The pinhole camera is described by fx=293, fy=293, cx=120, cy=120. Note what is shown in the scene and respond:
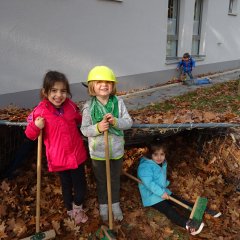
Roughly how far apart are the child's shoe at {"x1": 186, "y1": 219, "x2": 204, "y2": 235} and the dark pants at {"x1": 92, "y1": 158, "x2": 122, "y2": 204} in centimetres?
79

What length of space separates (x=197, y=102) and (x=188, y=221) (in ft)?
17.0

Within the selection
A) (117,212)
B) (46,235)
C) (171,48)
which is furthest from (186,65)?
(46,235)

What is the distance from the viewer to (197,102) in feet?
25.6

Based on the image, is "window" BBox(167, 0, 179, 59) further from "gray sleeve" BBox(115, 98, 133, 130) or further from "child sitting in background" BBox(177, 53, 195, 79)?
"gray sleeve" BBox(115, 98, 133, 130)

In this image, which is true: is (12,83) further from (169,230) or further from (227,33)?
(227,33)

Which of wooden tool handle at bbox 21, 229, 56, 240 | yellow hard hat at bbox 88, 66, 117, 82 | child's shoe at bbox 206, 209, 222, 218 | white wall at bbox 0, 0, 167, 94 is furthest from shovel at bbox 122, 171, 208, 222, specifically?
white wall at bbox 0, 0, 167, 94

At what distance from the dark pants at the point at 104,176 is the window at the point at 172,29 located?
28.1 feet

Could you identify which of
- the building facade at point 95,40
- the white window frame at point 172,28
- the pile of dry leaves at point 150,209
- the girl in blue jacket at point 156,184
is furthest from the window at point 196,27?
the girl in blue jacket at point 156,184

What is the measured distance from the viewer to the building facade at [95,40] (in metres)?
5.93

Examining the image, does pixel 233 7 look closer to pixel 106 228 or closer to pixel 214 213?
pixel 214 213

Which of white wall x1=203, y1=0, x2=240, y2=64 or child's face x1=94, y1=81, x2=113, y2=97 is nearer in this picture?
child's face x1=94, y1=81, x2=113, y2=97

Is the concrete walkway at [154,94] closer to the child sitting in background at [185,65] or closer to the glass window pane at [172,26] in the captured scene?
the child sitting in background at [185,65]

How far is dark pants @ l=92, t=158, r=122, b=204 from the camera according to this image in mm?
3021

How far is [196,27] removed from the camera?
40.7 feet
